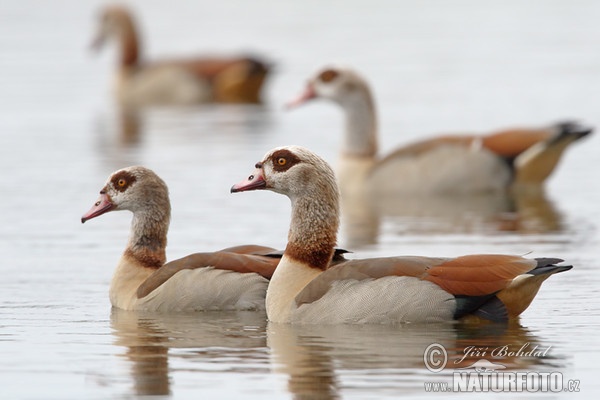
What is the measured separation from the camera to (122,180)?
14453 mm

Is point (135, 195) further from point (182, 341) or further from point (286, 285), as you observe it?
point (182, 341)

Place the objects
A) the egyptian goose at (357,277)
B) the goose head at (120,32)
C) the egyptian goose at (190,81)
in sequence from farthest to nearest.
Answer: the goose head at (120,32)
the egyptian goose at (190,81)
the egyptian goose at (357,277)

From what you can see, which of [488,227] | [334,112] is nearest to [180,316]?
[488,227]

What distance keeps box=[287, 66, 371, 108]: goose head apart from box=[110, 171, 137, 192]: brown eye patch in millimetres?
8448

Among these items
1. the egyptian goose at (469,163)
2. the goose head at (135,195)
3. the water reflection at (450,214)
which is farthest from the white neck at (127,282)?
the egyptian goose at (469,163)

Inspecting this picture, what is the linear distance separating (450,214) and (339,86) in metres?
3.42

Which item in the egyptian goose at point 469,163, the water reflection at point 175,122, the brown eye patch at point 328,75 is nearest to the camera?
the egyptian goose at point 469,163

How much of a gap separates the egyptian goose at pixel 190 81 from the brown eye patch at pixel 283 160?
69.9 ft

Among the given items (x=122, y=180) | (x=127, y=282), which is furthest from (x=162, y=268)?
(x=122, y=180)

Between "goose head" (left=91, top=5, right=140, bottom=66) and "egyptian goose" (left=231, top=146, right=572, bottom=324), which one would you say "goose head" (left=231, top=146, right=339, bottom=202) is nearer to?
"egyptian goose" (left=231, top=146, right=572, bottom=324)

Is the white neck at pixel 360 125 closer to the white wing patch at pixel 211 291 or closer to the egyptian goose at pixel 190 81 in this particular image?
the white wing patch at pixel 211 291

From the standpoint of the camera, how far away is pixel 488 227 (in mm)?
18719

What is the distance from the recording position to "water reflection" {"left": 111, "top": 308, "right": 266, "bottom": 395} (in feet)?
37.6

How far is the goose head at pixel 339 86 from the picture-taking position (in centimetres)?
2255
